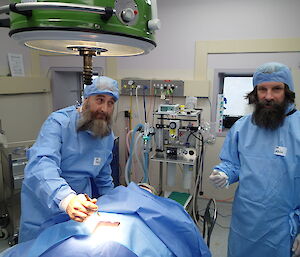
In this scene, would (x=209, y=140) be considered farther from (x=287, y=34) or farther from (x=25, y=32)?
(x=25, y=32)

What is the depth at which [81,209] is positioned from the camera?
853mm

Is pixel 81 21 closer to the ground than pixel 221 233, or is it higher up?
higher up

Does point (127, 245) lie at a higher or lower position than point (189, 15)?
lower

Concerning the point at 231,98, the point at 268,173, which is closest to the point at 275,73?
the point at 268,173

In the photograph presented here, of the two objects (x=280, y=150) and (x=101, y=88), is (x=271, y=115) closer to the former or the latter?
(x=280, y=150)

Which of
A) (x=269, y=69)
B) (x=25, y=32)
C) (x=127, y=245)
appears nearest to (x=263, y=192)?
(x=269, y=69)

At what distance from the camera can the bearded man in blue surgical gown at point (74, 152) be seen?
3.98 feet

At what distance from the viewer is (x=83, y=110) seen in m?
1.53

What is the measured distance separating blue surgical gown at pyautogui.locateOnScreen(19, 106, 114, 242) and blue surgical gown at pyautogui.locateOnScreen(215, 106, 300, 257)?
75cm

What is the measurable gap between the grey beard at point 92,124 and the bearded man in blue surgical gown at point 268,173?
0.72 m

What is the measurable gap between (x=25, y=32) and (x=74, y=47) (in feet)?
0.50

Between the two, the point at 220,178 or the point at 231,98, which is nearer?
the point at 220,178

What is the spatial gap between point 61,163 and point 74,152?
0.09 metres

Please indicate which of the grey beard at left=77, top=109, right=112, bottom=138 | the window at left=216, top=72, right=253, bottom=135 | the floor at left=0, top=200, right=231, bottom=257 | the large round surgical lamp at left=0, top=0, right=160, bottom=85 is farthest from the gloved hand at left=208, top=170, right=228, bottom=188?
the window at left=216, top=72, right=253, bottom=135
